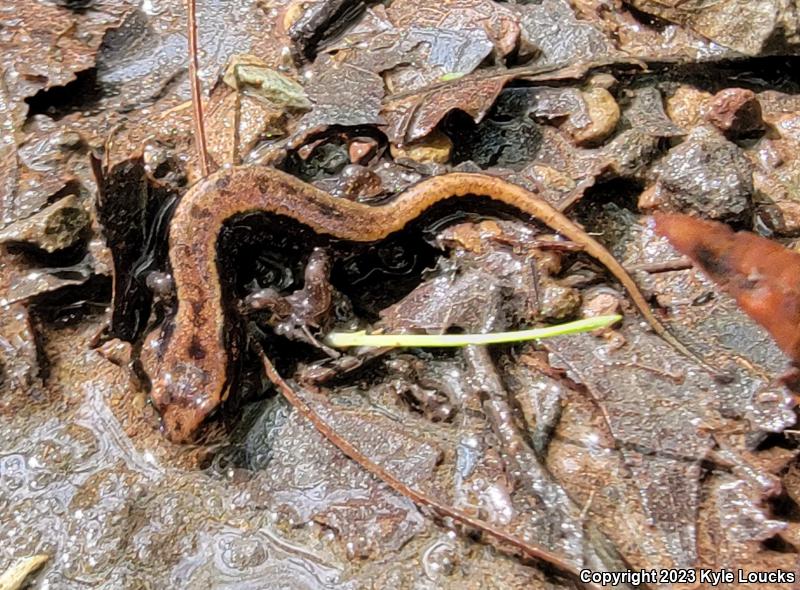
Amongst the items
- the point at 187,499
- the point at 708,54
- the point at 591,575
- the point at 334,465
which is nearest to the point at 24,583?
the point at 187,499

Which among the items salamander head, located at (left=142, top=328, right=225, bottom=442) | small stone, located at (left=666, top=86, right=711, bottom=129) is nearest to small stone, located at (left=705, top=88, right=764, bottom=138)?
small stone, located at (left=666, top=86, right=711, bottom=129)

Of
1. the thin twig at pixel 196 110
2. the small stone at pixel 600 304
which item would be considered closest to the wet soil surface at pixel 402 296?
the small stone at pixel 600 304

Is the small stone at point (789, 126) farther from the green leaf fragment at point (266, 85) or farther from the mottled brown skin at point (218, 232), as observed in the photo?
the green leaf fragment at point (266, 85)

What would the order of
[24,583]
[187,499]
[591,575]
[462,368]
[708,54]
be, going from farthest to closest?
[708,54] → [462,368] → [187,499] → [24,583] → [591,575]

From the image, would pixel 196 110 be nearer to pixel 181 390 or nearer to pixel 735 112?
pixel 181 390

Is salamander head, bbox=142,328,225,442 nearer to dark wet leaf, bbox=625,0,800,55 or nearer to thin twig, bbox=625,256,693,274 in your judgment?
thin twig, bbox=625,256,693,274

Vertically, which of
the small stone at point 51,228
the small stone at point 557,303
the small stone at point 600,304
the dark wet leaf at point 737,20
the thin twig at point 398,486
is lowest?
the thin twig at point 398,486

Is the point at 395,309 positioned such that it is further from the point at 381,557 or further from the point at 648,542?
the point at 648,542
